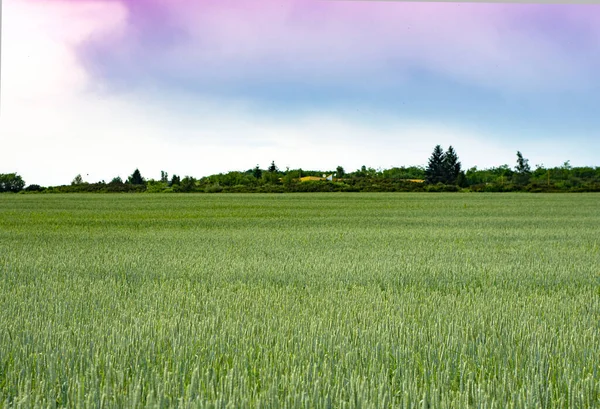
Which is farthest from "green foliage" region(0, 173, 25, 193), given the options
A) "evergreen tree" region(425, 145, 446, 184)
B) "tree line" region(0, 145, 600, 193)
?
"evergreen tree" region(425, 145, 446, 184)

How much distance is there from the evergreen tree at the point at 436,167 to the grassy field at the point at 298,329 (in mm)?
52072

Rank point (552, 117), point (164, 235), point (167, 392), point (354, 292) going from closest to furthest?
point (167, 392) < point (354, 292) < point (164, 235) < point (552, 117)

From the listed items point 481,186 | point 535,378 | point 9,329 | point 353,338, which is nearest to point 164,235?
point 9,329

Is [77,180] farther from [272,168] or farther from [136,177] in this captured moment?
[272,168]

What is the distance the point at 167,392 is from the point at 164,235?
8.04m

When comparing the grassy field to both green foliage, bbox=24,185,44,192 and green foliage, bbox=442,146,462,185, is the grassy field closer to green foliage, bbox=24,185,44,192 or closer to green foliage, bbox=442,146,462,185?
green foliage, bbox=24,185,44,192

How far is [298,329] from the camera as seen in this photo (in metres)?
3.10

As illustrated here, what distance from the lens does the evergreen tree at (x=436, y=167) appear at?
58094 mm

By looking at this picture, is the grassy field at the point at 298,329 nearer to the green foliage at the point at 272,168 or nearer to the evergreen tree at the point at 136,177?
the evergreen tree at the point at 136,177

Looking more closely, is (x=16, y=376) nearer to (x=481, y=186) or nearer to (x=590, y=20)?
(x=590, y=20)

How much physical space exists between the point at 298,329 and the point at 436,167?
60.9 metres

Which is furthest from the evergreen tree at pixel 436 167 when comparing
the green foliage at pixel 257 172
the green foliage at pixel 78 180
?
the green foliage at pixel 78 180

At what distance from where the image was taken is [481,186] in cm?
4178

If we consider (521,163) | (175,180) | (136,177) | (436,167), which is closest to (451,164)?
(436,167)
